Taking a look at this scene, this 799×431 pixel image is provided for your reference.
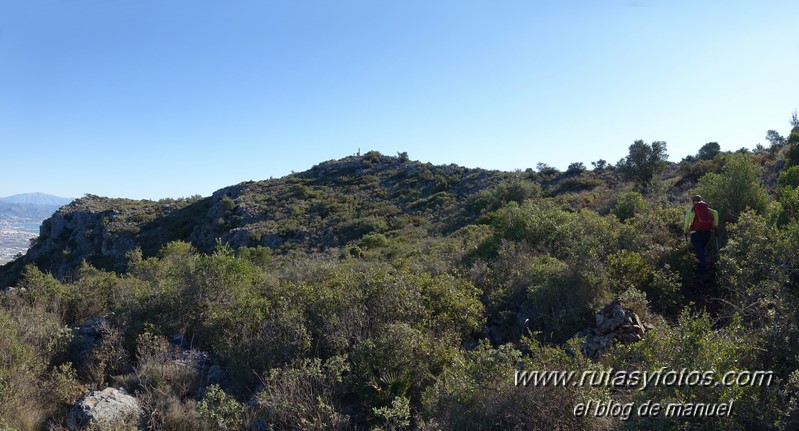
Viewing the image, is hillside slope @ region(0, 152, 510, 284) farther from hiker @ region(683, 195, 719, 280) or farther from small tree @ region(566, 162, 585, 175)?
hiker @ region(683, 195, 719, 280)

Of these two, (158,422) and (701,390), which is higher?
(701,390)

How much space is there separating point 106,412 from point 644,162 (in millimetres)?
24235

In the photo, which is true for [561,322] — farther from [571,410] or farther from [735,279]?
[571,410]

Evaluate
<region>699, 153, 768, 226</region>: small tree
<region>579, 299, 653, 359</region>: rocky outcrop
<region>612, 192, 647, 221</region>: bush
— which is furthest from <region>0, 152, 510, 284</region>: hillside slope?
<region>579, 299, 653, 359</region>: rocky outcrop

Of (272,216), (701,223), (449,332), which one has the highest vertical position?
(701,223)

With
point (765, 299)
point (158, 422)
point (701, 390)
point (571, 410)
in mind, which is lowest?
point (158, 422)

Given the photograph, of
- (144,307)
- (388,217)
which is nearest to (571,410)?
(144,307)

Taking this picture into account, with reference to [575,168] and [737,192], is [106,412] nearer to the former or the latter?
[737,192]

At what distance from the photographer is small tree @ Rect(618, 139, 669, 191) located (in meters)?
22.2

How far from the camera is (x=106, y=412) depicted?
463 centimetres

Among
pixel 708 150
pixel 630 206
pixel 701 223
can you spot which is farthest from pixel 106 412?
pixel 708 150

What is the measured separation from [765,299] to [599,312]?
1808mm

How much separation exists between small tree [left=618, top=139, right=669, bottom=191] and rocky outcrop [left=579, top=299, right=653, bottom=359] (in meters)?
19.0

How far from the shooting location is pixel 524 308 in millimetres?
6879
